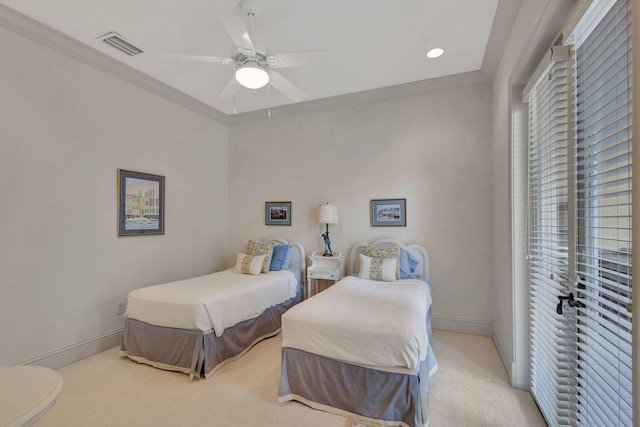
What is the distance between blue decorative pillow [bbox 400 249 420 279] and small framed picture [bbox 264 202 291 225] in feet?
6.07

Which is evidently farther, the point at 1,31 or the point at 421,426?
the point at 1,31

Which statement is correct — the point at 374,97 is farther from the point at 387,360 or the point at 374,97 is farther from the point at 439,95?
the point at 387,360

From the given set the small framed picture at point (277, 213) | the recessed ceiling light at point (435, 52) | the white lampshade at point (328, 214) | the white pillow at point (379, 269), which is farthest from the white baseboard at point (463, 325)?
the recessed ceiling light at point (435, 52)

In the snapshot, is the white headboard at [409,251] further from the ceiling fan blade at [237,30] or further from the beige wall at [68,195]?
the ceiling fan blade at [237,30]

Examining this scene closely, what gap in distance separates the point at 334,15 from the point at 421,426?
3.13 meters

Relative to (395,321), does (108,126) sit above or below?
above

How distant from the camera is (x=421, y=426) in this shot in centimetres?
190

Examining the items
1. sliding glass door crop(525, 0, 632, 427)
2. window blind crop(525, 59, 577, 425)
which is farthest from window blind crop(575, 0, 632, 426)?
window blind crop(525, 59, 577, 425)

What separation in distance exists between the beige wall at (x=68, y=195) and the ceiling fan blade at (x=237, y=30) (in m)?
2.00

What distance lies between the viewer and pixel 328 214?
159 inches

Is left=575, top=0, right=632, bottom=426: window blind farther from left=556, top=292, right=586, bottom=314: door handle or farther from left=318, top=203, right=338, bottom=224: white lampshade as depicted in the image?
left=318, top=203, right=338, bottom=224: white lampshade

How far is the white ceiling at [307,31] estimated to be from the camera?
2389 millimetres

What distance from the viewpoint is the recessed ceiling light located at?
304 centimetres

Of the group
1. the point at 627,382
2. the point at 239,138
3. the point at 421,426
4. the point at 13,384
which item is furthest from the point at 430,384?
the point at 239,138
